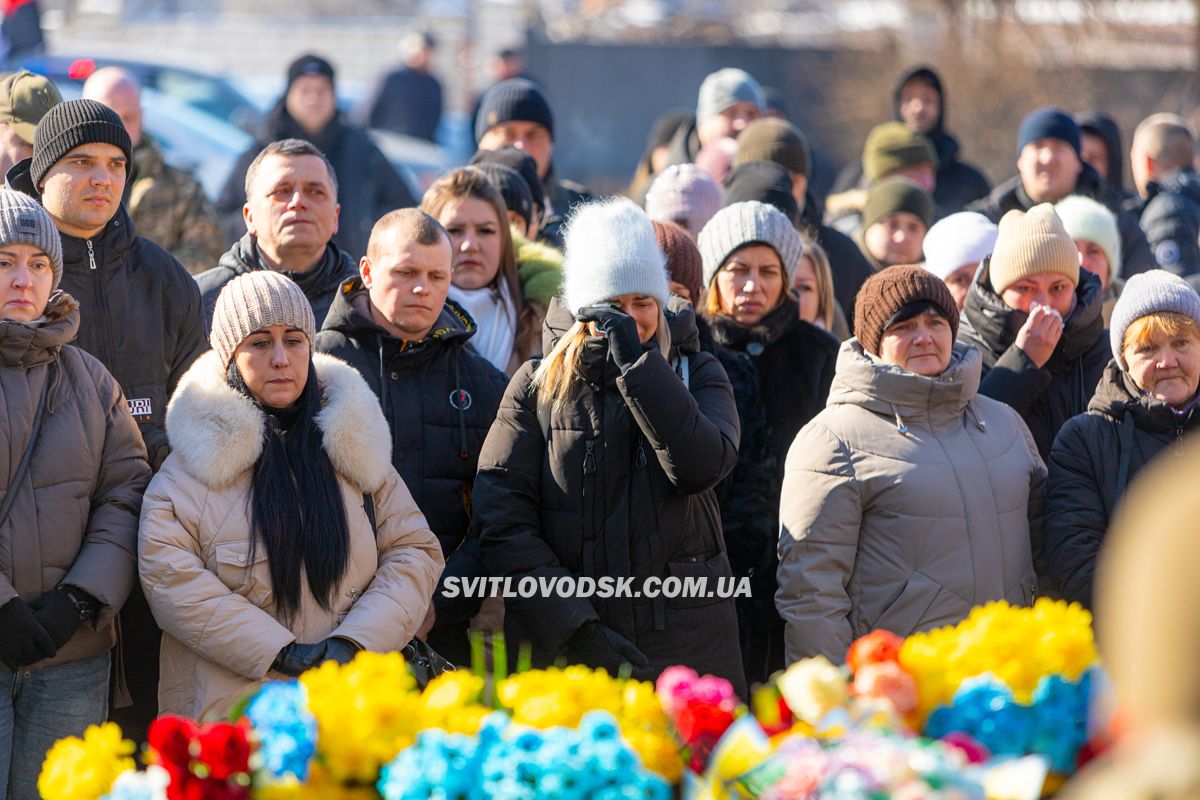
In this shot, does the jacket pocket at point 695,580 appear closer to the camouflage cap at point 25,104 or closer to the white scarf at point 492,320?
the white scarf at point 492,320

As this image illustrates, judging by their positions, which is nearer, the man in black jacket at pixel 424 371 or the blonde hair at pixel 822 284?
the man in black jacket at pixel 424 371

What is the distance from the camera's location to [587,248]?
481cm

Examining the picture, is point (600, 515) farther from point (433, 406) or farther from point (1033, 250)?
point (1033, 250)

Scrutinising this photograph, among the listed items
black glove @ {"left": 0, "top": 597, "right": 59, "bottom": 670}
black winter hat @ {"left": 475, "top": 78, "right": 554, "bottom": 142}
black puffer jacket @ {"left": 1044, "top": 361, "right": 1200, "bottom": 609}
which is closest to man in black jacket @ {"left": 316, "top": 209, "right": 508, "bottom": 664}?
black glove @ {"left": 0, "top": 597, "right": 59, "bottom": 670}

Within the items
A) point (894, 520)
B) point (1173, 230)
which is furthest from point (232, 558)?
point (1173, 230)

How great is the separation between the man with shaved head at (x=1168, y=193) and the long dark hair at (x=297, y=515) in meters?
5.29

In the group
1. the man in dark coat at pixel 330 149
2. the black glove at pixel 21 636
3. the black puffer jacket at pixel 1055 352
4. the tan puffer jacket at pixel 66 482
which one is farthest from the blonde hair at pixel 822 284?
the man in dark coat at pixel 330 149

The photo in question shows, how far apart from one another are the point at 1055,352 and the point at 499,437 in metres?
1.99

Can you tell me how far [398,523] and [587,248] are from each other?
0.93 m

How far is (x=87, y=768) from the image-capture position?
3.03 meters

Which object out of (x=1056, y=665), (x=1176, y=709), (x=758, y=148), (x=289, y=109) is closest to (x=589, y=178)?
(x=289, y=109)

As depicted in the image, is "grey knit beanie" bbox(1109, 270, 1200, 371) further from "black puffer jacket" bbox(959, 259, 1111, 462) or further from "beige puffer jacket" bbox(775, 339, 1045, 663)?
"beige puffer jacket" bbox(775, 339, 1045, 663)

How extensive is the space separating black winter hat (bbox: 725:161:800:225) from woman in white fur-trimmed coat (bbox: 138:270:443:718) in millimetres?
2692

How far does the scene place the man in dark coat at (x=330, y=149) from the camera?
909cm
